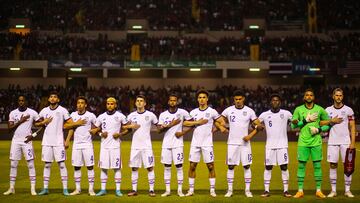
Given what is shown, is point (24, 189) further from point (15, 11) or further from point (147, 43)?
point (15, 11)

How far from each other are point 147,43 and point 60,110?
35739mm

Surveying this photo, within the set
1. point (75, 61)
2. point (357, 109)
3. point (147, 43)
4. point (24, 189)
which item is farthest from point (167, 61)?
point (24, 189)

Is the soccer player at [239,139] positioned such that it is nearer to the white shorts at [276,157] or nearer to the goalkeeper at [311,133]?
the white shorts at [276,157]

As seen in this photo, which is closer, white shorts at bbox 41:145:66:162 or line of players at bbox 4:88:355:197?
line of players at bbox 4:88:355:197

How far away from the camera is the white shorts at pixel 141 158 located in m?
15.1

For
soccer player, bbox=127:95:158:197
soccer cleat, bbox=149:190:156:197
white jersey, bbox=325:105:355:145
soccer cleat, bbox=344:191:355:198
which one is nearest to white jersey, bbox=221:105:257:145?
soccer player, bbox=127:95:158:197

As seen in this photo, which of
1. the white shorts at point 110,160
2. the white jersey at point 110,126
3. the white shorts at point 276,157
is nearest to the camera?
the white shorts at point 276,157

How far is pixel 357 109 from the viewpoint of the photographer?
135 feet

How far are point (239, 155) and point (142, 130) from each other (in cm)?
275

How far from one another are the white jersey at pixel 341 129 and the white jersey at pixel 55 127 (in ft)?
24.4

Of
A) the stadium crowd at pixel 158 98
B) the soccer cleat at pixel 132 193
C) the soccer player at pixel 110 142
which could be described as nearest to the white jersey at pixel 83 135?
the soccer player at pixel 110 142

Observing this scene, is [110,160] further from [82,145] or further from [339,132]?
[339,132]

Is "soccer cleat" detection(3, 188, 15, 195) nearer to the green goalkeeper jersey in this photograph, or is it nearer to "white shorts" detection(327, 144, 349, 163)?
the green goalkeeper jersey

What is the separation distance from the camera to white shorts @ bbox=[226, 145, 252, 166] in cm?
1491
